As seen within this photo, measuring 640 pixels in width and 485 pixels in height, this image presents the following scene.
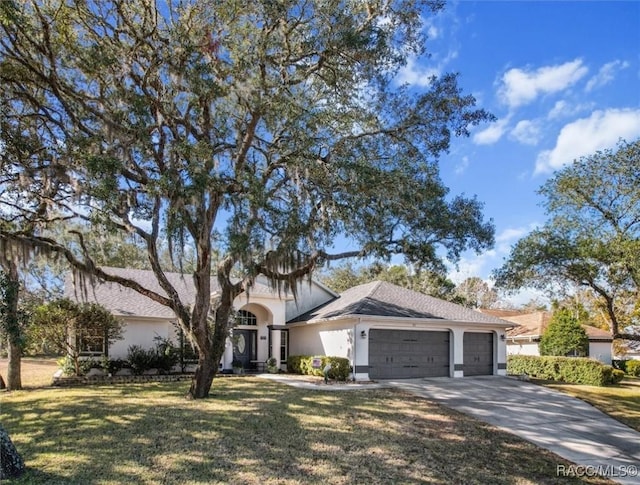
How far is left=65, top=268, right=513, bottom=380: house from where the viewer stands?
Answer: 19000mm

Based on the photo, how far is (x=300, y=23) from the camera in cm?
1096

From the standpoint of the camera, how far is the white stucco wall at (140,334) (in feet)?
63.3

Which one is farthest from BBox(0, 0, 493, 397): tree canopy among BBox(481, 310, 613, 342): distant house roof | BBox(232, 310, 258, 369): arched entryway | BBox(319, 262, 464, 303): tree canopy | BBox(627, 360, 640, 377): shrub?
BBox(627, 360, 640, 377): shrub

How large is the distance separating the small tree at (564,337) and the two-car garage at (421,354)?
563 centimetres

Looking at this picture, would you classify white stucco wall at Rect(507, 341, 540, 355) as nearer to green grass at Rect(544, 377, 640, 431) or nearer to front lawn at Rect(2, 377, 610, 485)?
green grass at Rect(544, 377, 640, 431)

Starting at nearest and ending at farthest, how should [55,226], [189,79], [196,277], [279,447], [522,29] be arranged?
[279,447], [189,79], [522,29], [196,277], [55,226]

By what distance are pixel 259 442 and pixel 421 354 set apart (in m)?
12.1

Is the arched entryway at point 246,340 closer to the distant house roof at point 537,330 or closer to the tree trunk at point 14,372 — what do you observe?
the tree trunk at point 14,372

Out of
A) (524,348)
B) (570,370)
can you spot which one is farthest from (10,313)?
(524,348)

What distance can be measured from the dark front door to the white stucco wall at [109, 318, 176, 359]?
3131 millimetres

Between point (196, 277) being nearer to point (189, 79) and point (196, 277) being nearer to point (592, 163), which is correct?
point (189, 79)

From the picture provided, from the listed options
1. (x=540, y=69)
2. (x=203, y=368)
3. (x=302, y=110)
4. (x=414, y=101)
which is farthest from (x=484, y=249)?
(x=203, y=368)

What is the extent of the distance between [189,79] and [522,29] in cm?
809

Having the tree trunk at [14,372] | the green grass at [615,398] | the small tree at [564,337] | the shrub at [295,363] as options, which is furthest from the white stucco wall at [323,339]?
the small tree at [564,337]
